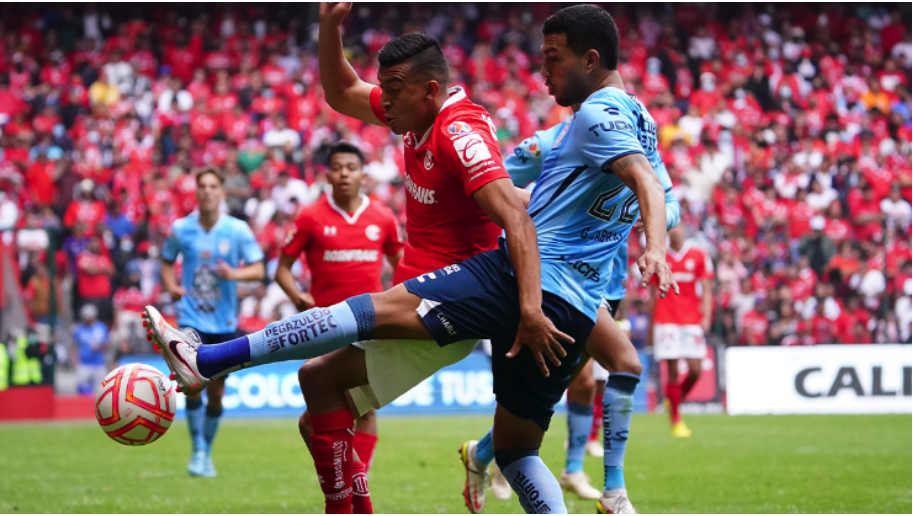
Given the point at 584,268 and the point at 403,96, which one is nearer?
the point at 584,268

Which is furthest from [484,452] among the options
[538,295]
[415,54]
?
[415,54]

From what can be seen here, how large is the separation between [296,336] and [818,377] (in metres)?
14.3

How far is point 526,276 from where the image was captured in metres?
4.03

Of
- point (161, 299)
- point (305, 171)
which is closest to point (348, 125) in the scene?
point (305, 171)

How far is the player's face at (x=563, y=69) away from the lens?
4.42 meters

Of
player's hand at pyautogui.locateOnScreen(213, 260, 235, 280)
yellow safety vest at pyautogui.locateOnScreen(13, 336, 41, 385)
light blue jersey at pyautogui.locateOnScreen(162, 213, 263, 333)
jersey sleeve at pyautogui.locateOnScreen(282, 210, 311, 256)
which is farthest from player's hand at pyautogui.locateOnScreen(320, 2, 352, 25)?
yellow safety vest at pyautogui.locateOnScreen(13, 336, 41, 385)

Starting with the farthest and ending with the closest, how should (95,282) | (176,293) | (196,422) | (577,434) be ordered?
(95,282) < (176,293) < (196,422) < (577,434)

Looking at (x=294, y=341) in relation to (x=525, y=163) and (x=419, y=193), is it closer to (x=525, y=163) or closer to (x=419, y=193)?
(x=419, y=193)

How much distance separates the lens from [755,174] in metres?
21.2

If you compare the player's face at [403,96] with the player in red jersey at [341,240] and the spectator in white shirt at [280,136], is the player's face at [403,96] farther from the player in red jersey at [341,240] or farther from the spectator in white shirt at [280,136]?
the spectator in white shirt at [280,136]

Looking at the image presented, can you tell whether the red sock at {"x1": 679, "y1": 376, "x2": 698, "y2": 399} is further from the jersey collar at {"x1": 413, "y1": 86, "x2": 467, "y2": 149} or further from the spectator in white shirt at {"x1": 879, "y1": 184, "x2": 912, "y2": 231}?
the jersey collar at {"x1": 413, "y1": 86, "x2": 467, "y2": 149}

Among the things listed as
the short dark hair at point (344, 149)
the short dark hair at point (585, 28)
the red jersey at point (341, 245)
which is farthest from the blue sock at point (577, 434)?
the short dark hair at point (585, 28)

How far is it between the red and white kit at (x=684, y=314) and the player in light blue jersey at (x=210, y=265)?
5710mm

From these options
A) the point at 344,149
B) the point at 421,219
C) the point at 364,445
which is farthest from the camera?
the point at 344,149
